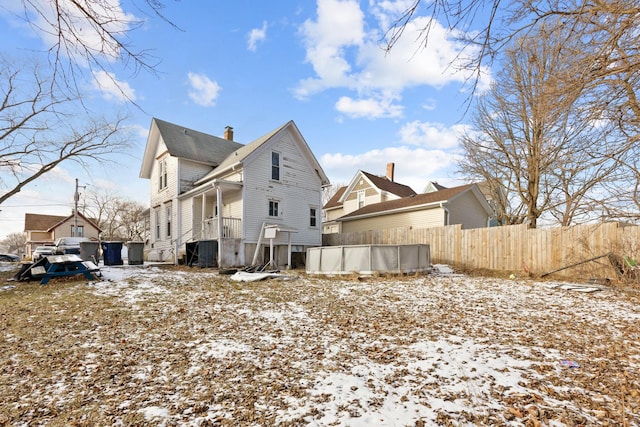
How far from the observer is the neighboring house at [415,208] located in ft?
59.4

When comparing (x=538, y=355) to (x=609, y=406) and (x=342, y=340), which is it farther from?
(x=342, y=340)

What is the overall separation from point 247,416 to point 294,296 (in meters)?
4.95

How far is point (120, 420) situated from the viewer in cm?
255

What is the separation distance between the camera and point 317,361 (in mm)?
3758

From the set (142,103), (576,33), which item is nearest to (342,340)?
(142,103)

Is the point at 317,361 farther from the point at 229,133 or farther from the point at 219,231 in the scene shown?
the point at 229,133

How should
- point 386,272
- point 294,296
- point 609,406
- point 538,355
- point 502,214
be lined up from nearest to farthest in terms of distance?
point 609,406 → point 538,355 → point 294,296 → point 386,272 → point 502,214

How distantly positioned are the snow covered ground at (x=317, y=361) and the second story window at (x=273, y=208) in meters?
9.21

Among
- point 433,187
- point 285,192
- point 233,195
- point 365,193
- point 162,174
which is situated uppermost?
point 433,187

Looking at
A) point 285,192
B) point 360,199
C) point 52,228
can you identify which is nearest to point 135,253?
point 285,192

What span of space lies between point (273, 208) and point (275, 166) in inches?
88.5

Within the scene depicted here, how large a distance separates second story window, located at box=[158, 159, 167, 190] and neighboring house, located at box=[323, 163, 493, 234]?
1257 centimetres

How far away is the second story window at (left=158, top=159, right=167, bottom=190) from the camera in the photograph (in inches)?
727

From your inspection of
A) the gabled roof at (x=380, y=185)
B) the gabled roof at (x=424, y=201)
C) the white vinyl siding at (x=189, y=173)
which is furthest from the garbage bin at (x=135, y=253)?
the gabled roof at (x=380, y=185)
